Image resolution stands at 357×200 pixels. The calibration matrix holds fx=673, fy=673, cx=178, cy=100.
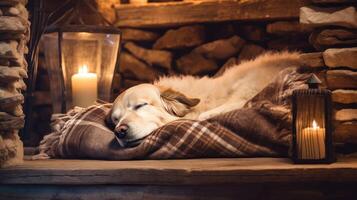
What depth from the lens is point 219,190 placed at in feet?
8.20

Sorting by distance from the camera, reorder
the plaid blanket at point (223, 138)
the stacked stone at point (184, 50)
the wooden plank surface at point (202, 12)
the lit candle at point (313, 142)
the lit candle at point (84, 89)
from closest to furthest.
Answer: the lit candle at point (313, 142), the plaid blanket at point (223, 138), the lit candle at point (84, 89), the wooden plank surface at point (202, 12), the stacked stone at point (184, 50)

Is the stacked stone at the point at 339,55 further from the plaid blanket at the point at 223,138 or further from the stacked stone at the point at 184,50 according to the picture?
the stacked stone at the point at 184,50

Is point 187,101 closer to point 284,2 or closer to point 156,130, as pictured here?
point 156,130

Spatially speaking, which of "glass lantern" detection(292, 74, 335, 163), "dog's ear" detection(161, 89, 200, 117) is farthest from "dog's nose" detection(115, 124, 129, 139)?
"glass lantern" detection(292, 74, 335, 163)

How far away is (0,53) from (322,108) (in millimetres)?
1313

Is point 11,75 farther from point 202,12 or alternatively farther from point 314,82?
point 202,12

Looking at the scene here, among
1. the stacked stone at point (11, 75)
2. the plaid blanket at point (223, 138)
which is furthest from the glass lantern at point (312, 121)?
the stacked stone at point (11, 75)

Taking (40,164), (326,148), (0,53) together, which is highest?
(0,53)

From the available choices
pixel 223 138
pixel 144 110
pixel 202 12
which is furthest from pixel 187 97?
pixel 202 12

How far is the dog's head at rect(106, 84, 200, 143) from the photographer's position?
9.62ft

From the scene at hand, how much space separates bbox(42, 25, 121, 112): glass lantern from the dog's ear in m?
0.57

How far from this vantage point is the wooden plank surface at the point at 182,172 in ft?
7.91

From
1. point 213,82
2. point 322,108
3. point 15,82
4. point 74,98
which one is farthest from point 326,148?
point 74,98

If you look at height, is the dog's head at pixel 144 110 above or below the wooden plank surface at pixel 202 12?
below
